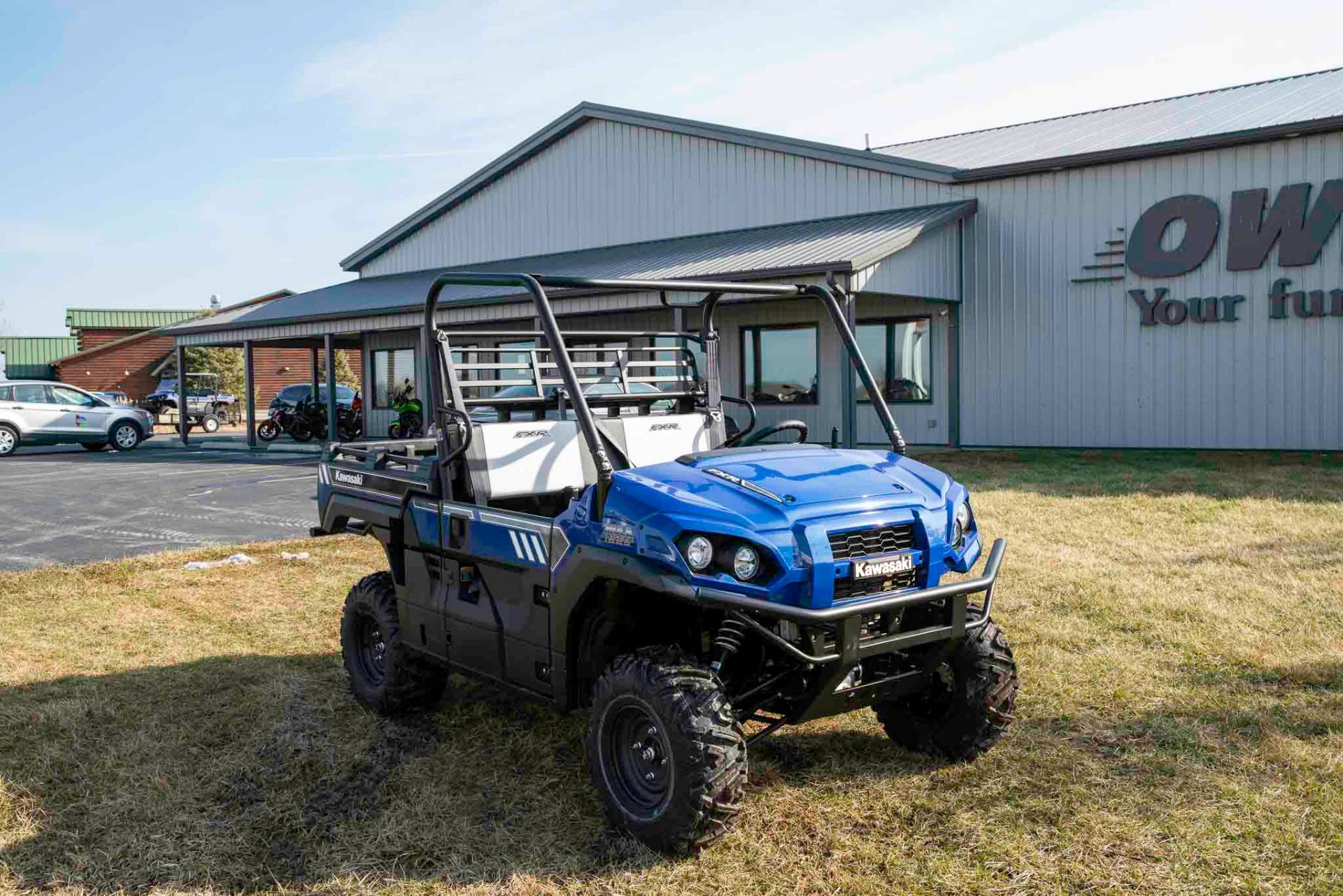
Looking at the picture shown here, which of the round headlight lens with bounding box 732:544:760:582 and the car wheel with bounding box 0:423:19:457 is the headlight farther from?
the car wheel with bounding box 0:423:19:457

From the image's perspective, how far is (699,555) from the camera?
347 cm

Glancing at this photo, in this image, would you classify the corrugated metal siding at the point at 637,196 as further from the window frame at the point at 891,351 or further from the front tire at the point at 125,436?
the front tire at the point at 125,436

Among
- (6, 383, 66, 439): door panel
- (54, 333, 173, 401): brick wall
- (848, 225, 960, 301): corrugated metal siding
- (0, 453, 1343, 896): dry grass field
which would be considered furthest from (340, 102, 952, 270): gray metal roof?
(54, 333, 173, 401): brick wall

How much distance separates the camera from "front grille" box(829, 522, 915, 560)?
3.53 meters

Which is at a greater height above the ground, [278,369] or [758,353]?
[278,369]

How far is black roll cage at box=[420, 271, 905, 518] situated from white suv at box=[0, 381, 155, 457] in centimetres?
2099

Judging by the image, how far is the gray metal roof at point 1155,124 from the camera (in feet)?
50.5

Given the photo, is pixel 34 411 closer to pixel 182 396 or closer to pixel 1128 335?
pixel 182 396

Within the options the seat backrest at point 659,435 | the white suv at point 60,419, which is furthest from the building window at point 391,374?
the seat backrest at point 659,435

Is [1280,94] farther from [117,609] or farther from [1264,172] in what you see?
[117,609]

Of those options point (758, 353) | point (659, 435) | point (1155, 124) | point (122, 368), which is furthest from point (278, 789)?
point (122, 368)

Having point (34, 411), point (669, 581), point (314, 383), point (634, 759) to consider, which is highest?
point (314, 383)

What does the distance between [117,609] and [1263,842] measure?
22.3 feet

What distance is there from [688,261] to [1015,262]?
505 cm
